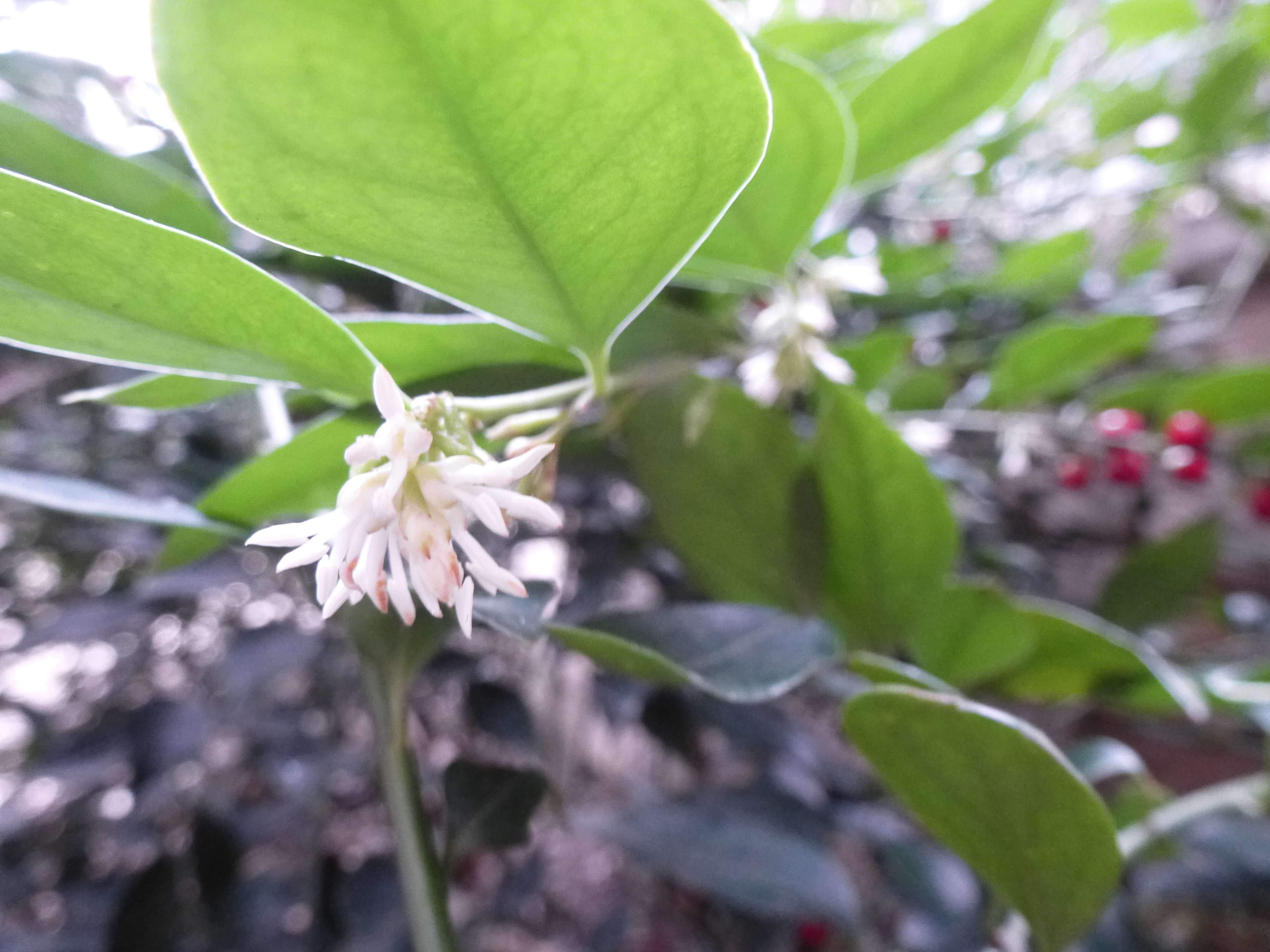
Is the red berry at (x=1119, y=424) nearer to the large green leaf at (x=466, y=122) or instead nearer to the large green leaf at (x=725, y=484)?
the large green leaf at (x=725, y=484)

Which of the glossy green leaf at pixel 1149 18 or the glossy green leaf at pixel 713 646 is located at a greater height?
the glossy green leaf at pixel 1149 18

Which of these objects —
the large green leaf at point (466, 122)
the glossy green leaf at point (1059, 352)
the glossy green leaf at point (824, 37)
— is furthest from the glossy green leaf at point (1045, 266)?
the large green leaf at point (466, 122)

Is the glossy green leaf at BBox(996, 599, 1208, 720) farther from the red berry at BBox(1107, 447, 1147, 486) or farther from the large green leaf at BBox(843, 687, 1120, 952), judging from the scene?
the red berry at BBox(1107, 447, 1147, 486)

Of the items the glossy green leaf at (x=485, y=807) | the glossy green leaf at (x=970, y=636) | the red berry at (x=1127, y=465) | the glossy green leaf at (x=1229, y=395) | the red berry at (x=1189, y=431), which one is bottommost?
the glossy green leaf at (x=485, y=807)

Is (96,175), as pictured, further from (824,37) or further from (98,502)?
(824,37)

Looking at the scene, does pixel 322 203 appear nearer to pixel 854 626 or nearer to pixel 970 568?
pixel 854 626

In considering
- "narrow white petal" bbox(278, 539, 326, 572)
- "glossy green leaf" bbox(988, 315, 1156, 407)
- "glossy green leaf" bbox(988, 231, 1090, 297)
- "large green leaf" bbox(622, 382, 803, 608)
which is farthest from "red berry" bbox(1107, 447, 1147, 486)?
"narrow white petal" bbox(278, 539, 326, 572)
